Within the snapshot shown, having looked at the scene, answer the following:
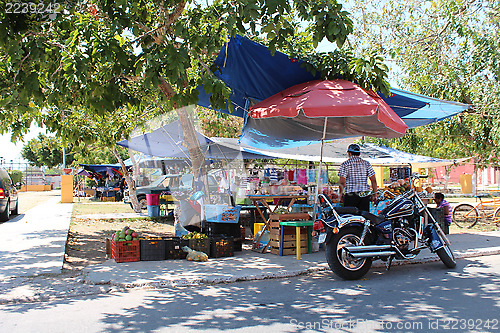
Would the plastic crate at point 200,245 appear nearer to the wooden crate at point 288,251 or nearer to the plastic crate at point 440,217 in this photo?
the wooden crate at point 288,251

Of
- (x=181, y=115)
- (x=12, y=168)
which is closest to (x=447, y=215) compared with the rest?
(x=181, y=115)

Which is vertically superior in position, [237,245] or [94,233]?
[237,245]

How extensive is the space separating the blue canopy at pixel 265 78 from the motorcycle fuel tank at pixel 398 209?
262cm

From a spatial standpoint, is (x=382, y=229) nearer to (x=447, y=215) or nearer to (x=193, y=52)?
(x=193, y=52)

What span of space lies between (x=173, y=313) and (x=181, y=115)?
18.9 ft

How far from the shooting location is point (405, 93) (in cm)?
936

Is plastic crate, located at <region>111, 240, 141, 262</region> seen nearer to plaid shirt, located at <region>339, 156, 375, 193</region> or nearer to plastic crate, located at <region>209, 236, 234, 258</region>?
plastic crate, located at <region>209, 236, 234, 258</region>

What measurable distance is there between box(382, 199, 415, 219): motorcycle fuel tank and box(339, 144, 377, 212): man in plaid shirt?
820mm

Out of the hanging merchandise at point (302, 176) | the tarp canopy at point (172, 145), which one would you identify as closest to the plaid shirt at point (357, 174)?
the hanging merchandise at point (302, 176)

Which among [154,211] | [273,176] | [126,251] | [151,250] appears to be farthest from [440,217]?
[154,211]

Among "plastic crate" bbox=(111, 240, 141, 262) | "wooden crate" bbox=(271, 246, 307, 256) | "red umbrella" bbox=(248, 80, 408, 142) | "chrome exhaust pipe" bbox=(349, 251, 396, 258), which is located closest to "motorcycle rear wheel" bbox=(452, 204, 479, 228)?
"red umbrella" bbox=(248, 80, 408, 142)

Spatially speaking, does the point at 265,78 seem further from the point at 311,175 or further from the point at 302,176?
the point at 311,175

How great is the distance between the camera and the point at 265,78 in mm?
8906

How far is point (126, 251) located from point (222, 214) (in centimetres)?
216
